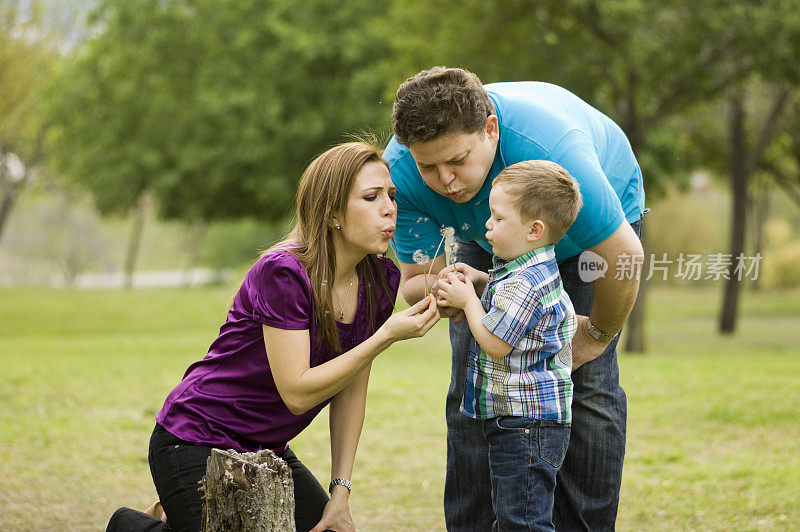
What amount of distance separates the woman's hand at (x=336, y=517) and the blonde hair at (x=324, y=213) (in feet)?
2.01

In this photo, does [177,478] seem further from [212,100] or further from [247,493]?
[212,100]

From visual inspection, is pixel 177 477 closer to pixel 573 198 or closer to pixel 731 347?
pixel 573 198

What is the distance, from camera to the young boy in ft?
10.4

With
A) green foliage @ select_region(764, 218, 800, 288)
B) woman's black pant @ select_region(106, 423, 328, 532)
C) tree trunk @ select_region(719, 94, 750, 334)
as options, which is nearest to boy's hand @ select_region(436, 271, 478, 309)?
woman's black pant @ select_region(106, 423, 328, 532)

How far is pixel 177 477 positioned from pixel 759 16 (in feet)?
36.3

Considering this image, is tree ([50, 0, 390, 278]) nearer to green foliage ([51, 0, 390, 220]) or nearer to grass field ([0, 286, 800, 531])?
green foliage ([51, 0, 390, 220])

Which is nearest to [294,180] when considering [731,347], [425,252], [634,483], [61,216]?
[731,347]

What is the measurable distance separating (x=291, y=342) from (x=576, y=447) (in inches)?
51.7

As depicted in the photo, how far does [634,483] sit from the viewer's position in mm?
6312

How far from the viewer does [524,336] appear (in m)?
3.20

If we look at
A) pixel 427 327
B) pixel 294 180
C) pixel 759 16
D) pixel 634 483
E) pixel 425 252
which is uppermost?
pixel 759 16

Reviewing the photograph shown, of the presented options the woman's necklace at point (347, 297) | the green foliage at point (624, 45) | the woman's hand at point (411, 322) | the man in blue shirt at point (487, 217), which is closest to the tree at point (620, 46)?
the green foliage at point (624, 45)

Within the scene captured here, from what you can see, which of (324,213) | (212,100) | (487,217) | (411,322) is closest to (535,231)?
(487,217)

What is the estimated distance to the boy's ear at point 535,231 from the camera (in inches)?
126
